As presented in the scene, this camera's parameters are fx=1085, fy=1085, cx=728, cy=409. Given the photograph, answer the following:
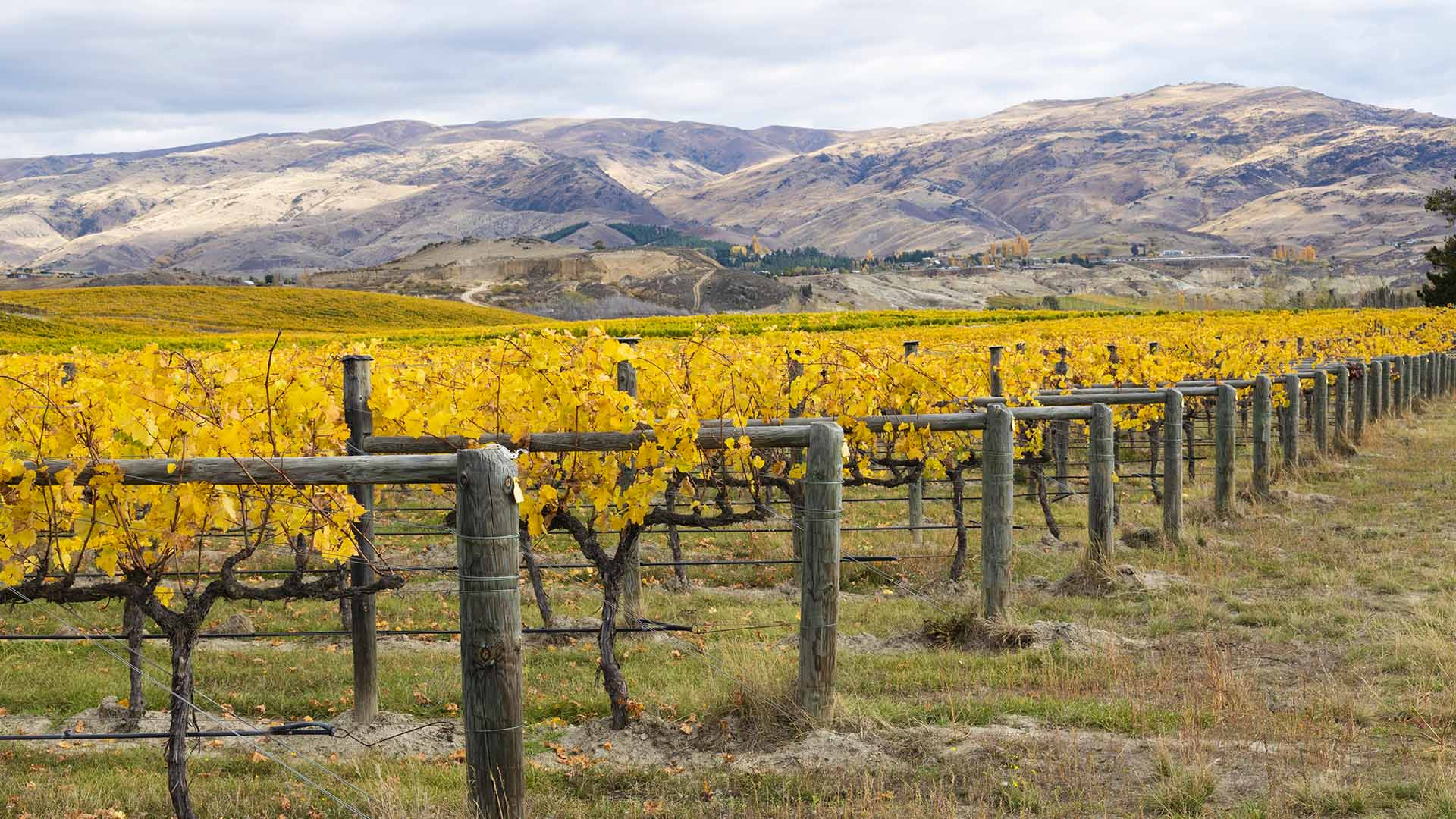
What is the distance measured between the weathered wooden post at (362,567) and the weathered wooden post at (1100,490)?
6.19 meters

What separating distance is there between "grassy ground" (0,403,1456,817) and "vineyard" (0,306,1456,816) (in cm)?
3

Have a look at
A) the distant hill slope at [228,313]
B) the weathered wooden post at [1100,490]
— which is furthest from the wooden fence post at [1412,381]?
the distant hill slope at [228,313]

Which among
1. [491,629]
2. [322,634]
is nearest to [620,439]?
[491,629]

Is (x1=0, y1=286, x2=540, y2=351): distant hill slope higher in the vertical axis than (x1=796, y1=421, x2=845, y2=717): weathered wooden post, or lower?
higher

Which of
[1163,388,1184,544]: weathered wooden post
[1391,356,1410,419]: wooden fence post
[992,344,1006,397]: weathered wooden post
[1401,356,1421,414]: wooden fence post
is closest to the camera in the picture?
[1163,388,1184,544]: weathered wooden post

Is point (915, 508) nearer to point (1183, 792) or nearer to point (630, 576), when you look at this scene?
point (630, 576)

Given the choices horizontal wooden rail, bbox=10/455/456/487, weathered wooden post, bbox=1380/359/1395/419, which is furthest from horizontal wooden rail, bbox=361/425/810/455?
weathered wooden post, bbox=1380/359/1395/419

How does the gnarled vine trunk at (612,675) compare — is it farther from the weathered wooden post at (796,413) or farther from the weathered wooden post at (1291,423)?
the weathered wooden post at (1291,423)

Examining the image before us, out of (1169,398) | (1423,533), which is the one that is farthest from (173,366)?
(1423,533)

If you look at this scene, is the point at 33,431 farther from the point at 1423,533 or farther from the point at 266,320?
the point at 266,320

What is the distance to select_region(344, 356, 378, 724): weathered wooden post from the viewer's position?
268 inches

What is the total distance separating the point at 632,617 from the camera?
28.2 ft

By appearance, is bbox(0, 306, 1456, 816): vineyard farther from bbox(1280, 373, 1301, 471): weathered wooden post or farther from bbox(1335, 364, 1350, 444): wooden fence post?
bbox(1335, 364, 1350, 444): wooden fence post

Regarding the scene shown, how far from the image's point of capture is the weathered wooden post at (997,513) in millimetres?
8266
